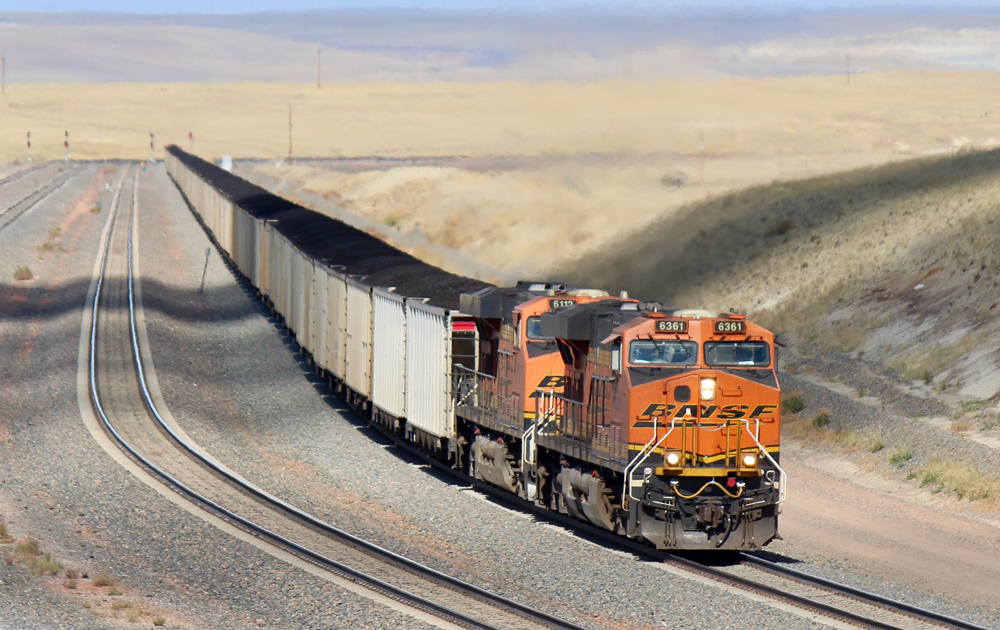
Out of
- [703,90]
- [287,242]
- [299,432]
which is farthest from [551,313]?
[703,90]

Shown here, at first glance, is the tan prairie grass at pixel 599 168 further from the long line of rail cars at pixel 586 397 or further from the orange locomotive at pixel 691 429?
the orange locomotive at pixel 691 429

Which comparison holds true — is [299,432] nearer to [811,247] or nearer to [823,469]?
[823,469]

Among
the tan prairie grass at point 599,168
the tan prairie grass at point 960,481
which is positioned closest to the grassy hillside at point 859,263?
the tan prairie grass at point 599,168

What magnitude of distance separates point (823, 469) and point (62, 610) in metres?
16.0

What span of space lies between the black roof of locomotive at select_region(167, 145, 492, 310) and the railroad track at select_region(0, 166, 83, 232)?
68.5 ft

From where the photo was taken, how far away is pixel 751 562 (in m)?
17.7

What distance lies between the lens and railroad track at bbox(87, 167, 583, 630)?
1519cm

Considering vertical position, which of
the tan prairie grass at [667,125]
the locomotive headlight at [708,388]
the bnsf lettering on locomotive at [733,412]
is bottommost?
the bnsf lettering on locomotive at [733,412]

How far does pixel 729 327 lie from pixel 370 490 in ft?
28.5

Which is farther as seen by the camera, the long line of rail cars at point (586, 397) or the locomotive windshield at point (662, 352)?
the locomotive windshield at point (662, 352)

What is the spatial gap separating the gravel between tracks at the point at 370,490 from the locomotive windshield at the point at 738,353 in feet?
10.2

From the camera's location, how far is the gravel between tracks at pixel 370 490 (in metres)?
15.7

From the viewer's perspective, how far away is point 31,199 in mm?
87750

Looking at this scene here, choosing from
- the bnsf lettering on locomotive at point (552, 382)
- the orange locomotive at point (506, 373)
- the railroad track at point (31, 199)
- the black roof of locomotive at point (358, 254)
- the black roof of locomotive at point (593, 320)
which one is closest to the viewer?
the black roof of locomotive at point (593, 320)
